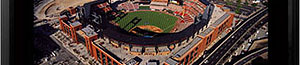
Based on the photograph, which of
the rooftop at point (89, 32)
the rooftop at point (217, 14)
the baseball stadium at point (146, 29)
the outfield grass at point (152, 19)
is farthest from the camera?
the outfield grass at point (152, 19)

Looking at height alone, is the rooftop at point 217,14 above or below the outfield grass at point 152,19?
above

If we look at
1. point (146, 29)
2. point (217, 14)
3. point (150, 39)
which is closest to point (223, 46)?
point (150, 39)

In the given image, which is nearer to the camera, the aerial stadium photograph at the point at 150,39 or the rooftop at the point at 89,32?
the aerial stadium photograph at the point at 150,39

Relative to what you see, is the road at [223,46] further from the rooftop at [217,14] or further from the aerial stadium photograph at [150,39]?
the rooftop at [217,14]

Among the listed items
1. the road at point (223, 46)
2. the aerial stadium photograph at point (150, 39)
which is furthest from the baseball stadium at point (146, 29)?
the road at point (223, 46)

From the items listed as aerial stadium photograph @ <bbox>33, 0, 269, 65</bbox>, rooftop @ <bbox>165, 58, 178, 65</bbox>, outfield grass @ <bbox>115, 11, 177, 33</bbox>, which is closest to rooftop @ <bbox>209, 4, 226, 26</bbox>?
aerial stadium photograph @ <bbox>33, 0, 269, 65</bbox>
